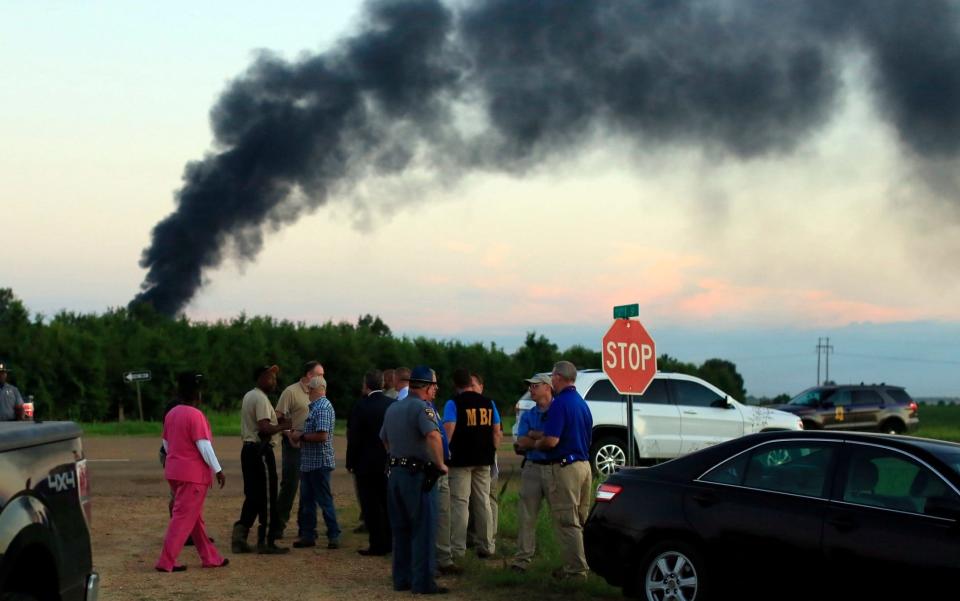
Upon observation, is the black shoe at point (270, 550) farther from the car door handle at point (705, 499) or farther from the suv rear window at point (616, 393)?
the suv rear window at point (616, 393)

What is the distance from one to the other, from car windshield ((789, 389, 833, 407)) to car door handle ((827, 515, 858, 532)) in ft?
94.0

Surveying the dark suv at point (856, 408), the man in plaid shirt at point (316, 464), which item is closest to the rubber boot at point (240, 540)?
the man in plaid shirt at point (316, 464)

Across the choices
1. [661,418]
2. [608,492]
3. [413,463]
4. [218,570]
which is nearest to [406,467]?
[413,463]

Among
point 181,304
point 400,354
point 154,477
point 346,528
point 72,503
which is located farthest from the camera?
point 181,304

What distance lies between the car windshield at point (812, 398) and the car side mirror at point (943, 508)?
94.8 ft

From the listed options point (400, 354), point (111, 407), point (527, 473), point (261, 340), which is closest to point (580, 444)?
point (527, 473)

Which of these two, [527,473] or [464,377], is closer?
[527,473]

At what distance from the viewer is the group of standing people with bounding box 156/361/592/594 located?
36.6 ft

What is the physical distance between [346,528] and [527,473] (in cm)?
463

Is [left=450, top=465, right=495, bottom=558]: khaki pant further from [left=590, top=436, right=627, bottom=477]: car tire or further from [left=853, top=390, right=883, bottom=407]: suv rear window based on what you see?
[left=853, top=390, right=883, bottom=407]: suv rear window

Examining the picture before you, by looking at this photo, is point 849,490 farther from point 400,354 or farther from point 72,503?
point 400,354

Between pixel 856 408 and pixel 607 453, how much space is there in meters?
18.2

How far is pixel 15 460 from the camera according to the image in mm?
5543

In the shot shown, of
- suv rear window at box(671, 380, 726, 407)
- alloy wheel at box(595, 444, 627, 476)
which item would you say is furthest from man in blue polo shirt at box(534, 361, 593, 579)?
suv rear window at box(671, 380, 726, 407)
